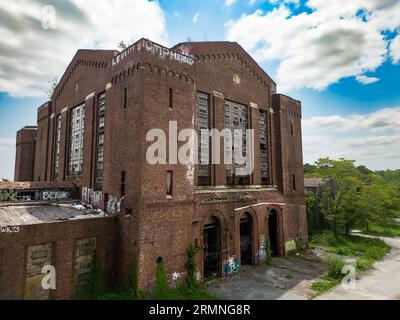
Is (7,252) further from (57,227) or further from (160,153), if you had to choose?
(160,153)

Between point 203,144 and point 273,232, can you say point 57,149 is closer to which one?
point 203,144

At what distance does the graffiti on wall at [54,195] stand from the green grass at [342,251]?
14.2m

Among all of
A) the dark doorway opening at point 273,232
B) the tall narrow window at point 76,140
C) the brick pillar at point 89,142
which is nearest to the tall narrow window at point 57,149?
the tall narrow window at point 76,140

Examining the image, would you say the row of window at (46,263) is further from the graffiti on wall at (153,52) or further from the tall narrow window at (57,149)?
the tall narrow window at (57,149)

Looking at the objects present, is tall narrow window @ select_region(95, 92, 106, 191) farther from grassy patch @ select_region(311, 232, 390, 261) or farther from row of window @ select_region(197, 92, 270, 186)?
grassy patch @ select_region(311, 232, 390, 261)

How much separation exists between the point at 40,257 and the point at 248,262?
11.6 m

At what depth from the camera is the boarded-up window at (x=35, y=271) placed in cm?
973

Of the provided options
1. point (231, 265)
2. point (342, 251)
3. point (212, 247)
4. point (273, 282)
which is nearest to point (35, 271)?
point (212, 247)

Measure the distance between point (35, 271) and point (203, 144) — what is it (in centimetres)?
974

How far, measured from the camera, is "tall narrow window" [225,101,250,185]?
16.9 meters

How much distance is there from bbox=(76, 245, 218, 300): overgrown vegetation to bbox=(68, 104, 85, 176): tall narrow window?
7.80 metres
